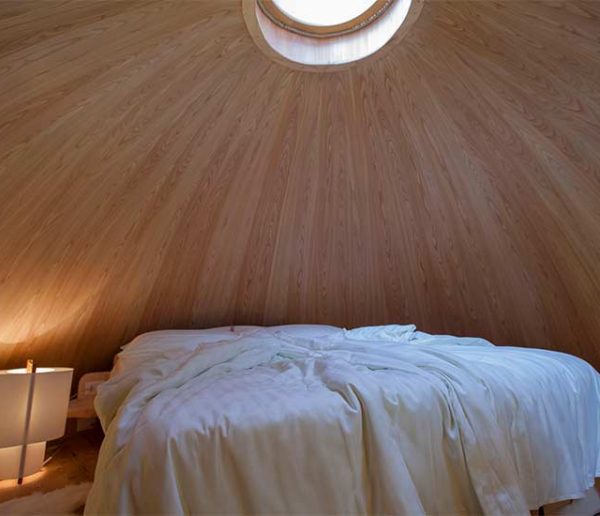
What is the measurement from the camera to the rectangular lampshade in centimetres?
213

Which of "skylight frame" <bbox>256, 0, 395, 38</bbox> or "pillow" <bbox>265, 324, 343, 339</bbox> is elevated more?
"skylight frame" <bbox>256, 0, 395, 38</bbox>

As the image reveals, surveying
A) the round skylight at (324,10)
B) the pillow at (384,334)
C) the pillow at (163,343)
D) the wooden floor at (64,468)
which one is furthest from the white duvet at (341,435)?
the round skylight at (324,10)

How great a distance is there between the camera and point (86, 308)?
9.40ft

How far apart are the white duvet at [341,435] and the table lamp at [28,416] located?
3.69 ft

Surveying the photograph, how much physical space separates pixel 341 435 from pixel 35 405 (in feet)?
6.68

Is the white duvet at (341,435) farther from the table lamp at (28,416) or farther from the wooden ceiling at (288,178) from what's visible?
the wooden ceiling at (288,178)

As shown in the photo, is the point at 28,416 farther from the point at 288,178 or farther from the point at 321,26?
the point at 321,26

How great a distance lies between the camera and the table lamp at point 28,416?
2.14 meters

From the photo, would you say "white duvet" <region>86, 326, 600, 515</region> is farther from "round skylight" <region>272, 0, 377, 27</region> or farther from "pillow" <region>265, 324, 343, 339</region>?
"round skylight" <region>272, 0, 377, 27</region>

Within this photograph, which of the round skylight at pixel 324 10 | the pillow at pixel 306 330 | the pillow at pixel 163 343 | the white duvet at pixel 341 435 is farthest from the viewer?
the pillow at pixel 306 330

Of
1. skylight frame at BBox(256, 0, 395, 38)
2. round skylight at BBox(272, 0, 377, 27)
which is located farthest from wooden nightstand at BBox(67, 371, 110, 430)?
round skylight at BBox(272, 0, 377, 27)

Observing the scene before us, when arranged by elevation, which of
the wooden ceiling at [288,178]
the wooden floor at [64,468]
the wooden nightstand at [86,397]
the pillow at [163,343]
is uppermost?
the wooden ceiling at [288,178]

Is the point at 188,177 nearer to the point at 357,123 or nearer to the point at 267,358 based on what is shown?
the point at 357,123

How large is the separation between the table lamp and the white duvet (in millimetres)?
1124
